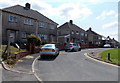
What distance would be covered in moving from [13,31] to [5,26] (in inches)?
76.5

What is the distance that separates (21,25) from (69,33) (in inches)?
938

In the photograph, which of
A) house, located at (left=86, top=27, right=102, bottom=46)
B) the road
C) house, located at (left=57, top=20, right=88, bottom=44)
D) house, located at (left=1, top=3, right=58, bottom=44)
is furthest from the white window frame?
house, located at (left=86, top=27, right=102, bottom=46)

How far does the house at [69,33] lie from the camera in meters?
48.2

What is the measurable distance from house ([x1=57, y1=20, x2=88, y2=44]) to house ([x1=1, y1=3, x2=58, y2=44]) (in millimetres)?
11100

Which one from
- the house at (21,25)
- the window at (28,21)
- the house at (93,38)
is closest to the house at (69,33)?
the house at (93,38)

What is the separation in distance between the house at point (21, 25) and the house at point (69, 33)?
11100 millimetres

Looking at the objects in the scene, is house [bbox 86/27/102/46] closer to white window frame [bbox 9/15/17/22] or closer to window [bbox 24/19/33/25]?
window [bbox 24/19/33/25]

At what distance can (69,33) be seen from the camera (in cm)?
5044

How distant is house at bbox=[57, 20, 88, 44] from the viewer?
158 ft

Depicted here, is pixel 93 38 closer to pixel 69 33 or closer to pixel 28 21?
pixel 69 33

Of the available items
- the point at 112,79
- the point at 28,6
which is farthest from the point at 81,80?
the point at 28,6

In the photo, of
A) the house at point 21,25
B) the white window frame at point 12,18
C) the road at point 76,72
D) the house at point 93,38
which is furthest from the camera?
the house at point 93,38

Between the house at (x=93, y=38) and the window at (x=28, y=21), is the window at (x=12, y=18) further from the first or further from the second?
the house at (x=93, y=38)

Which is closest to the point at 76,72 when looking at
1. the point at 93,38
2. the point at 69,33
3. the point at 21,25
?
the point at 21,25
